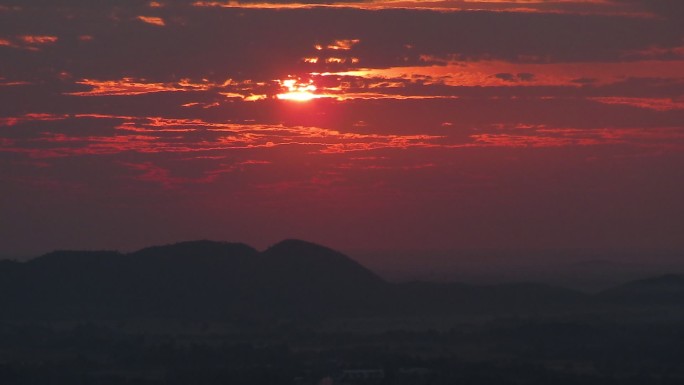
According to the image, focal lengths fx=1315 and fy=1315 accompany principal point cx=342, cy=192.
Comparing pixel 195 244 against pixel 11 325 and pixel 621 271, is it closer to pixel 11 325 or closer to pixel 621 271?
pixel 11 325

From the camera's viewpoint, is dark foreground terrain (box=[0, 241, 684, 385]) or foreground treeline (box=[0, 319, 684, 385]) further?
dark foreground terrain (box=[0, 241, 684, 385])

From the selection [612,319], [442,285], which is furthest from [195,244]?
[612,319]

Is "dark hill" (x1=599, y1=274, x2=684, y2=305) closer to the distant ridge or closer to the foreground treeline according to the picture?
the distant ridge

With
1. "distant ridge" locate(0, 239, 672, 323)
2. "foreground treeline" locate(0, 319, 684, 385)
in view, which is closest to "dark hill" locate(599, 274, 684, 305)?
"distant ridge" locate(0, 239, 672, 323)

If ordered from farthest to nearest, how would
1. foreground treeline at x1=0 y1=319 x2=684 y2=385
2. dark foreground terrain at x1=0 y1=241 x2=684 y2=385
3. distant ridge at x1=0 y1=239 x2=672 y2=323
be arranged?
1. distant ridge at x1=0 y1=239 x2=672 y2=323
2. dark foreground terrain at x1=0 y1=241 x2=684 y2=385
3. foreground treeline at x1=0 y1=319 x2=684 y2=385

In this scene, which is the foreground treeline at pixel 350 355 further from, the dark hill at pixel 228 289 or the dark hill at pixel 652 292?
the dark hill at pixel 652 292

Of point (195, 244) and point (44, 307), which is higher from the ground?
point (195, 244)

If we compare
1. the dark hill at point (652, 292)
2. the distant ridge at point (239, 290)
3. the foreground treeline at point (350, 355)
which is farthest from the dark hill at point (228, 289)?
the foreground treeline at point (350, 355)
